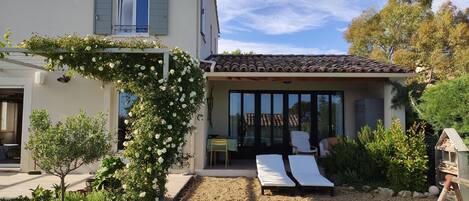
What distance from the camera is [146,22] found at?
12805 millimetres

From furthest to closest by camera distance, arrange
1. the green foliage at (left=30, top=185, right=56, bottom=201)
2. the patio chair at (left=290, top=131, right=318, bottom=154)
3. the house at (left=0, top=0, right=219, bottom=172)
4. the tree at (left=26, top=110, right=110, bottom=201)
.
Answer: the patio chair at (left=290, top=131, right=318, bottom=154) < the house at (left=0, top=0, right=219, bottom=172) < the green foliage at (left=30, top=185, right=56, bottom=201) < the tree at (left=26, top=110, right=110, bottom=201)

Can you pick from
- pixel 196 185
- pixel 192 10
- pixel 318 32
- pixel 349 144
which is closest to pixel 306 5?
pixel 318 32

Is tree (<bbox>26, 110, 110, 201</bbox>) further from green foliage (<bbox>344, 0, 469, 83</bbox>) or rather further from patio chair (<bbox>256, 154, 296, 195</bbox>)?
green foliage (<bbox>344, 0, 469, 83</bbox>)

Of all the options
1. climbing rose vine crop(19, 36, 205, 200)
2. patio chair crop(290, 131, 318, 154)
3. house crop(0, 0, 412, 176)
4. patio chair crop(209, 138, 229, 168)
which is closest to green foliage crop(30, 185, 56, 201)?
climbing rose vine crop(19, 36, 205, 200)

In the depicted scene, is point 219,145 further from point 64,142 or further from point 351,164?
point 64,142

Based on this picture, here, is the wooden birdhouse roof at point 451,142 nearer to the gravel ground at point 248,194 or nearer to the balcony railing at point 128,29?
the gravel ground at point 248,194

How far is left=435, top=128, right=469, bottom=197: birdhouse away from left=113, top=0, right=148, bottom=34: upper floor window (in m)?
8.68

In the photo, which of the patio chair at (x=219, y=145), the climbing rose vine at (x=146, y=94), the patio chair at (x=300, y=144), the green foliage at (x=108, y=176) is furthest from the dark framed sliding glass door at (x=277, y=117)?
the green foliage at (x=108, y=176)

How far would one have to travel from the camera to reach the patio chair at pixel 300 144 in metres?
13.5

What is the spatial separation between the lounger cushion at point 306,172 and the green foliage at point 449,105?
3.31 metres

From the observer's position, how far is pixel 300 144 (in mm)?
13812

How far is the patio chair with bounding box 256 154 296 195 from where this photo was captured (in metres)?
9.78

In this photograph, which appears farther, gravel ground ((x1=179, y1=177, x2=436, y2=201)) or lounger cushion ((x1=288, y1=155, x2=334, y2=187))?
lounger cushion ((x1=288, y1=155, x2=334, y2=187))

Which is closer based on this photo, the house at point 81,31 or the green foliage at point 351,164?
the green foliage at point 351,164
